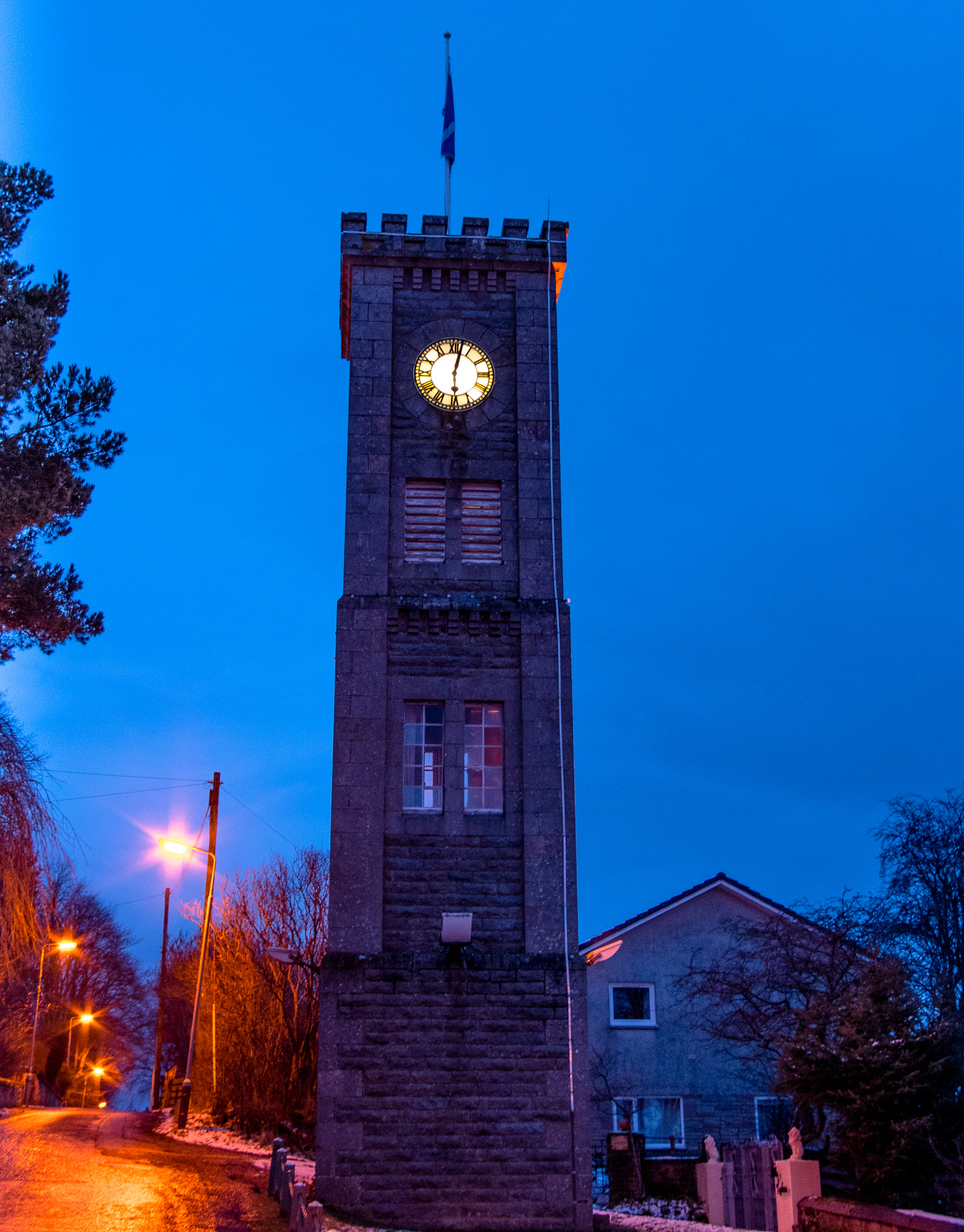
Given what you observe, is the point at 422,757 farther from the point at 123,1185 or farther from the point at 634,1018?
the point at 634,1018

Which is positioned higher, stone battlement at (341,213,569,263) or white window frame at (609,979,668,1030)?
stone battlement at (341,213,569,263)

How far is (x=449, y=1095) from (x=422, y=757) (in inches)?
217

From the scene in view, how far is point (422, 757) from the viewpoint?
68.7ft

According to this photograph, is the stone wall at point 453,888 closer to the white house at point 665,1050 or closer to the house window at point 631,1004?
the white house at point 665,1050

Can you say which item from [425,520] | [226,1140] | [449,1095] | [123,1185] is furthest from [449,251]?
[226,1140]

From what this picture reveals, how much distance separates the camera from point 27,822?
12.8 metres

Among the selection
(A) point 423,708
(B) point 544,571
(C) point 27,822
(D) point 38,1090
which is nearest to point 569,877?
(A) point 423,708

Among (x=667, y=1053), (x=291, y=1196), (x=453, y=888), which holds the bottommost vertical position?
(x=291, y=1196)

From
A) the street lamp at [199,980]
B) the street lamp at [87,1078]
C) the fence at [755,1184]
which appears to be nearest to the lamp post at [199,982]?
the street lamp at [199,980]

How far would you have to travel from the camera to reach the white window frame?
102 feet

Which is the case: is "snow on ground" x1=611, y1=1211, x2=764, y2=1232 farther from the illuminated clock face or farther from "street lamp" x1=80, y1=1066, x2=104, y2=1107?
"street lamp" x1=80, y1=1066, x2=104, y2=1107

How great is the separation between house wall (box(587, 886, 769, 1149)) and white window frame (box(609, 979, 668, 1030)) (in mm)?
66

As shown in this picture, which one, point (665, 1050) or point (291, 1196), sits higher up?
point (665, 1050)

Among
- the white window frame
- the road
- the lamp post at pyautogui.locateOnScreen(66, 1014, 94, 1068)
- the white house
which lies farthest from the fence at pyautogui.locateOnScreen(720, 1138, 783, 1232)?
the lamp post at pyautogui.locateOnScreen(66, 1014, 94, 1068)
